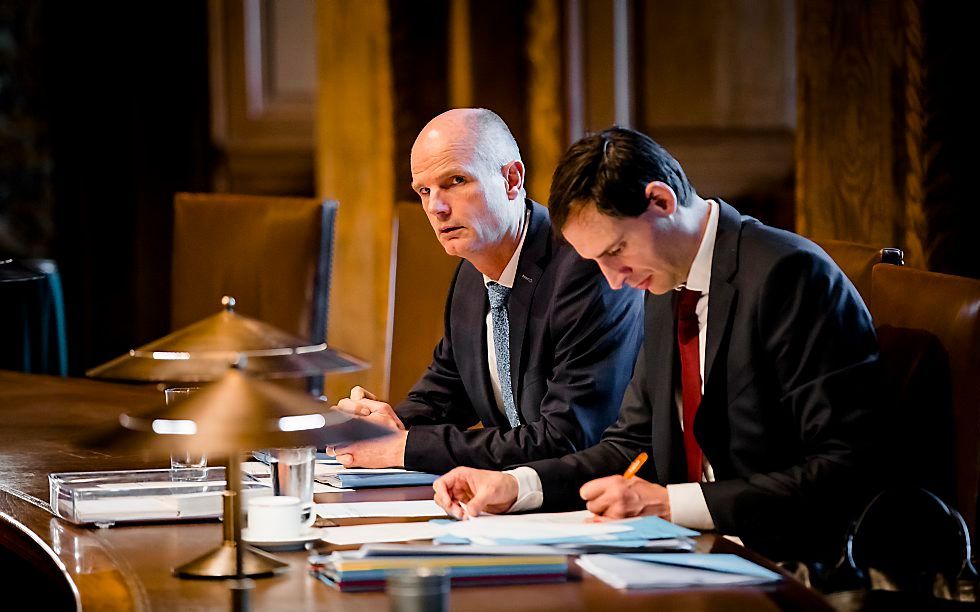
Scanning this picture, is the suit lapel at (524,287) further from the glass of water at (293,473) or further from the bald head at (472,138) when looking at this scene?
the glass of water at (293,473)

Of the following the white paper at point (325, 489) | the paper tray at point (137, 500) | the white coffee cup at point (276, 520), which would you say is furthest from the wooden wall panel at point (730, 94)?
the white coffee cup at point (276, 520)

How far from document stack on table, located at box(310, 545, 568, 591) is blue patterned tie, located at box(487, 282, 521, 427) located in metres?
1.10

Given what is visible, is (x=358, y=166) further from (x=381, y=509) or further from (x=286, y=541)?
(x=286, y=541)

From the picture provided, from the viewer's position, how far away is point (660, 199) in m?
2.17

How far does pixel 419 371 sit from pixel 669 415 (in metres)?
1.29

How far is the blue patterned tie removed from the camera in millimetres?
2812

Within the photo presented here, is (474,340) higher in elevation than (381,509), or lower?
higher

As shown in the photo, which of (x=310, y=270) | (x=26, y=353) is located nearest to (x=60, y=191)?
(x=26, y=353)

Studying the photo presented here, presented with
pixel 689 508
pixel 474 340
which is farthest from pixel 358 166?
pixel 689 508

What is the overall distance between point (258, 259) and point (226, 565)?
6.90ft

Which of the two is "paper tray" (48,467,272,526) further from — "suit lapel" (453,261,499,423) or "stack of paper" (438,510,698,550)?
"suit lapel" (453,261,499,423)

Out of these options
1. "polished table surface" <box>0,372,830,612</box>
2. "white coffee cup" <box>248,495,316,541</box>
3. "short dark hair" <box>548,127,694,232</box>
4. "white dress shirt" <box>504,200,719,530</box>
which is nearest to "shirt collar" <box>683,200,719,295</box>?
"white dress shirt" <box>504,200,719,530</box>

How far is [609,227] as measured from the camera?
84.9 inches

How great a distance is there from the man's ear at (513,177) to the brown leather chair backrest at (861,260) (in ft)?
2.15
